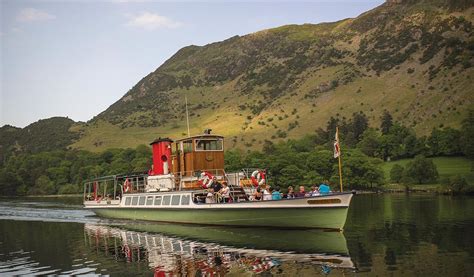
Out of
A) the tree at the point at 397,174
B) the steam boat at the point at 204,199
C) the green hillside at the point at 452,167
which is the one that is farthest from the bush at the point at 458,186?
the steam boat at the point at 204,199

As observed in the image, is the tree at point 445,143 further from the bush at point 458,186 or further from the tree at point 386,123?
the bush at point 458,186

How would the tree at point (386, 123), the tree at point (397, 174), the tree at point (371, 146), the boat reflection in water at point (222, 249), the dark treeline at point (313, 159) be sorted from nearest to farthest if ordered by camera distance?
the boat reflection in water at point (222, 249) < the tree at point (397, 174) < the dark treeline at point (313, 159) < the tree at point (371, 146) < the tree at point (386, 123)

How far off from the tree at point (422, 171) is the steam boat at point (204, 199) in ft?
193

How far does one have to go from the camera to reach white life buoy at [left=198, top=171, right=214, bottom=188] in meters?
40.7

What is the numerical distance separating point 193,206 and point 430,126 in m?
99.2

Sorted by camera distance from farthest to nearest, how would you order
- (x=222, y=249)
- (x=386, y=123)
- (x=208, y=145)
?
(x=386, y=123) → (x=208, y=145) → (x=222, y=249)

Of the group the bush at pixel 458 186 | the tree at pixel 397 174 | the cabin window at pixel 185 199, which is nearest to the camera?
the cabin window at pixel 185 199

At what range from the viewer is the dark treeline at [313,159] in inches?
3905

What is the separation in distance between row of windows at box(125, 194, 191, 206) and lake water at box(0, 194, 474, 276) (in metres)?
2.11

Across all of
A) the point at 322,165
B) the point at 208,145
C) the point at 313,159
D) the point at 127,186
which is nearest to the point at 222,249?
the point at 208,145

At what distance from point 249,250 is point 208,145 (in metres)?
17.5

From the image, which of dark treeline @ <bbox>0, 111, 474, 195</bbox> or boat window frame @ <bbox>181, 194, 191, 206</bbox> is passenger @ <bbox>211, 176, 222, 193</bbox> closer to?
boat window frame @ <bbox>181, 194, 191, 206</bbox>

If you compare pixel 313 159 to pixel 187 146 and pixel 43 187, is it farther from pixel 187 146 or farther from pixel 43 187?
pixel 43 187

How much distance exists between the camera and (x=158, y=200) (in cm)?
4531
